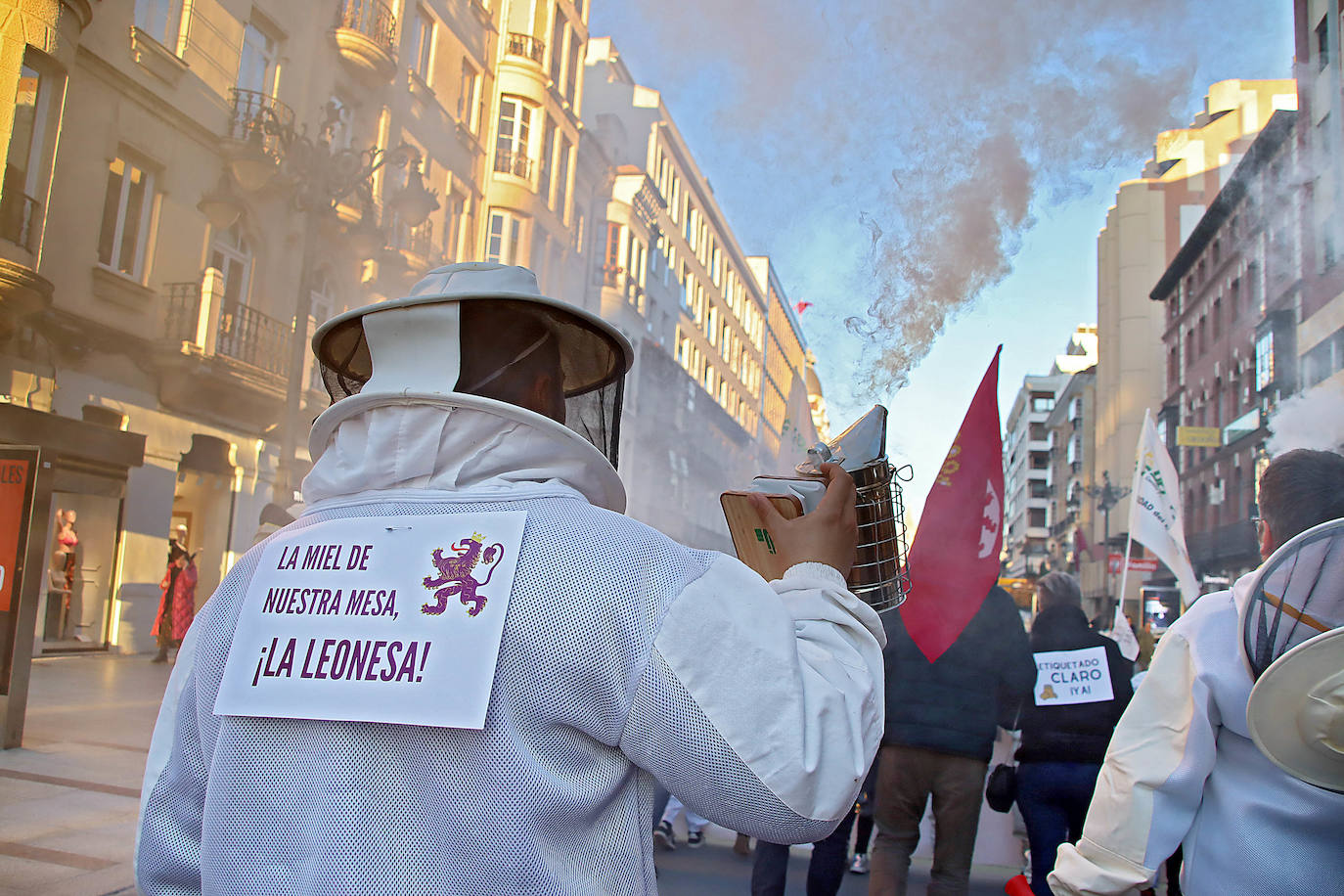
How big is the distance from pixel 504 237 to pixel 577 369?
16977mm

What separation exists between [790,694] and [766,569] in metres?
0.40

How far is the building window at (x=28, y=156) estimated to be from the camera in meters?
8.64

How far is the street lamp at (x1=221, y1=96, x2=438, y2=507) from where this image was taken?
12.0m

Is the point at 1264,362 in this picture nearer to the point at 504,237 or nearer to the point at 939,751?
the point at 504,237

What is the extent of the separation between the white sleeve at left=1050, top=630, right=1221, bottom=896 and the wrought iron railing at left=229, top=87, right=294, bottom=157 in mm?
12353

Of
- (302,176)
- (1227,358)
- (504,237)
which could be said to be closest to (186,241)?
(302,176)

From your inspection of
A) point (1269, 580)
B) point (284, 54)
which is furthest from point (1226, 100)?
point (1269, 580)

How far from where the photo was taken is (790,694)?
110 centimetres

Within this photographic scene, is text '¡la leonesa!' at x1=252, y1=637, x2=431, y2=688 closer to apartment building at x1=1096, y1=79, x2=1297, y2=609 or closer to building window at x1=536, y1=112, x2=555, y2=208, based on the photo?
building window at x1=536, y1=112, x2=555, y2=208

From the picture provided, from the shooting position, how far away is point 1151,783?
206cm

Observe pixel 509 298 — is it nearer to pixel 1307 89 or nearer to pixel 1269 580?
pixel 1269 580

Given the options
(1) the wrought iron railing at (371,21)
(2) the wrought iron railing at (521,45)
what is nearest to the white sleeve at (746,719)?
(1) the wrought iron railing at (371,21)

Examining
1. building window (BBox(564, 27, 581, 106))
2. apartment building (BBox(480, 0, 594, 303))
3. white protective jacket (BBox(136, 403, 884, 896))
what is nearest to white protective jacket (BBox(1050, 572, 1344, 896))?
white protective jacket (BBox(136, 403, 884, 896))

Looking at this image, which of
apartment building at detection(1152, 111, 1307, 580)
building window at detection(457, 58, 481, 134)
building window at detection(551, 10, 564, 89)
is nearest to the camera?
building window at detection(457, 58, 481, 134)
